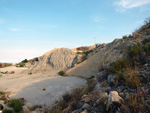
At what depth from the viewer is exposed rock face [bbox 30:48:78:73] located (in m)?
17.0

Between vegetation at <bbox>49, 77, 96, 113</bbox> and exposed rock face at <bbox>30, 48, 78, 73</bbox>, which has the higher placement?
exposed rock face at <bbox>30, 48, 78, 73</bbox>

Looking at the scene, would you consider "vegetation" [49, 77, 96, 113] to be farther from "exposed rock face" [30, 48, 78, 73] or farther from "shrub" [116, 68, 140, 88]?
"exposed rock face" [30, 48, 78, 73]

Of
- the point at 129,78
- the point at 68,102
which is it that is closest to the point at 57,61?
the point at 68,102

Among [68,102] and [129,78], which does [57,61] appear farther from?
[129,78]

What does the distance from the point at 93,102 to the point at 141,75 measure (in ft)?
6.61

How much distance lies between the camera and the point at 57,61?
17500 millimetres

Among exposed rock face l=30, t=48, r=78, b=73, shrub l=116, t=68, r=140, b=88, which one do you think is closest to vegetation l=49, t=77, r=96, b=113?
shrub l=116, t=68, r=140, b=88

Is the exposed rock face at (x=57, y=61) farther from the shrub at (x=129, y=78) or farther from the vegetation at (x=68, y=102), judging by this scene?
the shrub at (x=129, y=78)

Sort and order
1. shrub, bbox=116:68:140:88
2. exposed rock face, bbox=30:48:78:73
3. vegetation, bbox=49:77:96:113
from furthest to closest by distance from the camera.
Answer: exposed rock face, bbox=30:48:78:73
vegetation, bbox=49:77:96:113
shrub, bbox=116:68:140:88

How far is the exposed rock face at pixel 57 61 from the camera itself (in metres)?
17.0

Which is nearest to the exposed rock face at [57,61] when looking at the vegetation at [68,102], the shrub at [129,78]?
the vegetation at [68,102]

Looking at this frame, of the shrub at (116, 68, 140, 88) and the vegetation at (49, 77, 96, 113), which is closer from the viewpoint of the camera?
the shrub at (116, 68, 140, 88)

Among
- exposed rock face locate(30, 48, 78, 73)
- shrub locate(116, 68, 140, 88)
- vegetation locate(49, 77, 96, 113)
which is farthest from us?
exposed rock face locate(30, 48, 78, 73)

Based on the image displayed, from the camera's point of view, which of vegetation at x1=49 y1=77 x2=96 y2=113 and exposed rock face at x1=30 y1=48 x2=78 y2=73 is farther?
exposed rock face at x1=30 y1=48 x2=78 y2=73
